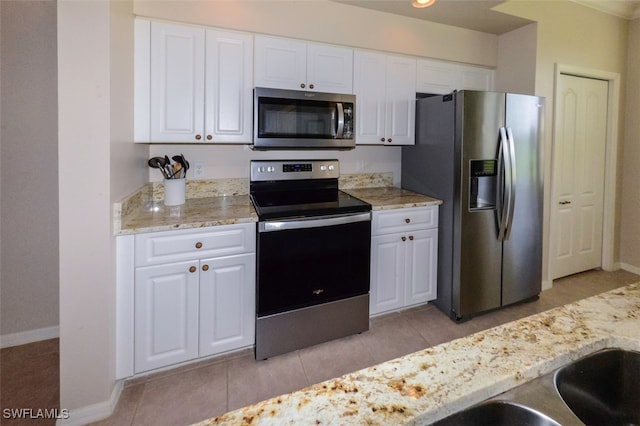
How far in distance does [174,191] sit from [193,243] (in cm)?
53

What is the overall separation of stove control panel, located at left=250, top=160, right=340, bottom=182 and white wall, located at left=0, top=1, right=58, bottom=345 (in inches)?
54.4

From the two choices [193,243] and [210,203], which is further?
[210,203]

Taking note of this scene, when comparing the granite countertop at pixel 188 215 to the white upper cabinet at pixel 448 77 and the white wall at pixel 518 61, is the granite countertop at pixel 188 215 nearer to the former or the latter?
the white upper cabinet at pixel 448 77

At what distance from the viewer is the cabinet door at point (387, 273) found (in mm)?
2508

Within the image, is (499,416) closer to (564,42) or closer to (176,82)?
(176,82)

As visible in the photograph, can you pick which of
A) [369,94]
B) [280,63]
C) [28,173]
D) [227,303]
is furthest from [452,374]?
[28,173]

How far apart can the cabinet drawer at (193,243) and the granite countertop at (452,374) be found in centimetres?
145

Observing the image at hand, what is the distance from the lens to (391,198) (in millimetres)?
2729

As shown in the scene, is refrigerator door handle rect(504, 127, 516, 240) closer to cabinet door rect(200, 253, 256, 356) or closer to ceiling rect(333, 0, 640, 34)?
ceiling rect(333, 0, 640, 34)

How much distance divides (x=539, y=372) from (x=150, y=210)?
7.07 feet

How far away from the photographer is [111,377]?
1.73 m

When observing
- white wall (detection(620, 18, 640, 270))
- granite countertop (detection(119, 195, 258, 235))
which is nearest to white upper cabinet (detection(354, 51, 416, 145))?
granite countertop (detection(119, 195, 258, 235))

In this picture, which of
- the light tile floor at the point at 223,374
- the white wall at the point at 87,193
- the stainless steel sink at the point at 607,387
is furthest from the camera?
the light tile floor at the point at 223,374

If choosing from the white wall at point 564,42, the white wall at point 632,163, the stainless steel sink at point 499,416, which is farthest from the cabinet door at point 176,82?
the white wall at point 632,163
